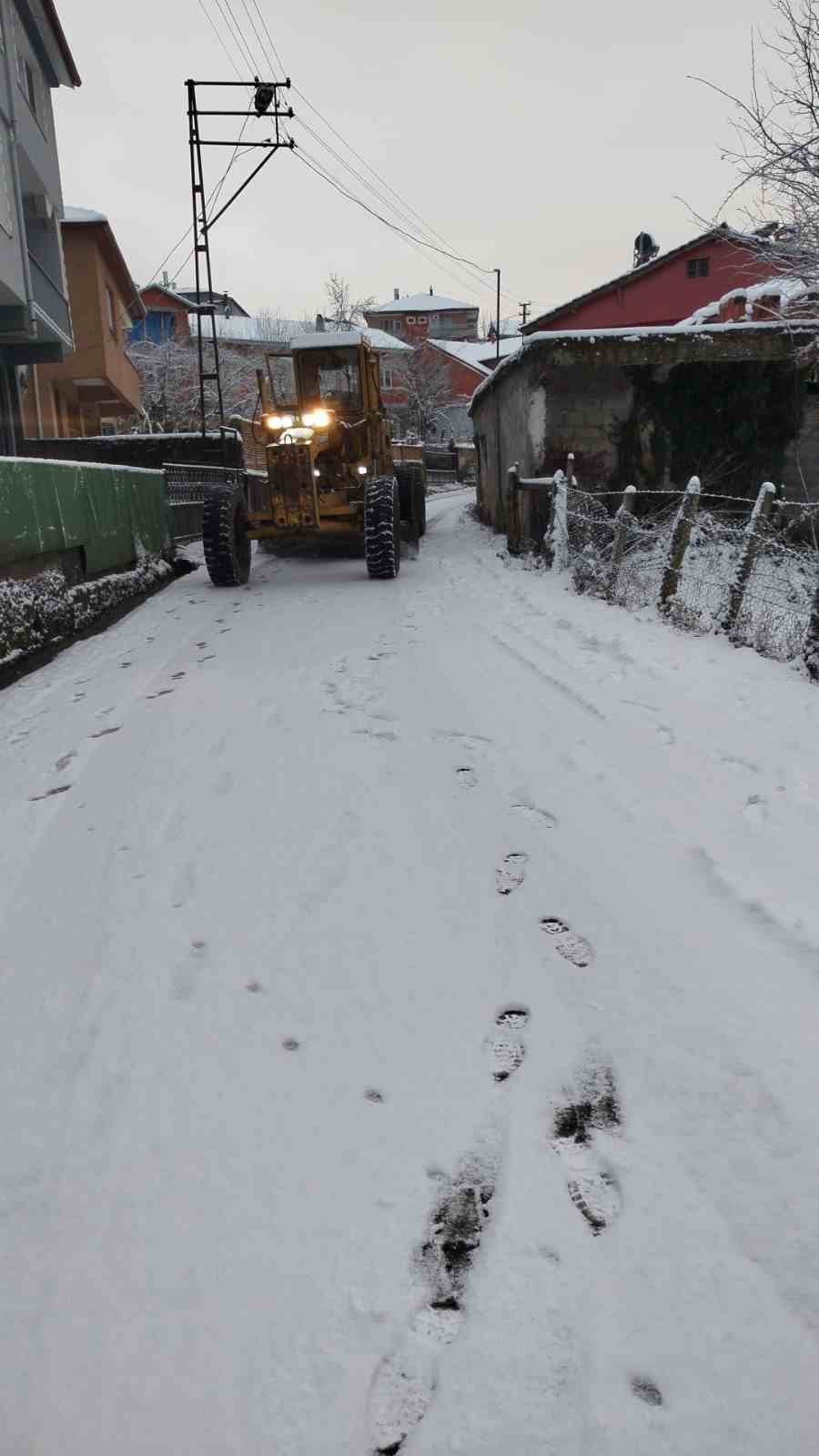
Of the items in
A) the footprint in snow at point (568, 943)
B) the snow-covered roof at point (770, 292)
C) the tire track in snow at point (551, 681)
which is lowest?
the footprint in snow at point (568, 943)

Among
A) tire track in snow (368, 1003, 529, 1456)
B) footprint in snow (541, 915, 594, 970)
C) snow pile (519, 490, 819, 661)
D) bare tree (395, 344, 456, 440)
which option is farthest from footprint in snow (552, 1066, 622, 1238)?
bare tree (395, 344, 456, 440)

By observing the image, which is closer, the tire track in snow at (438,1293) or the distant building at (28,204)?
the tire track in snow at (438,1293)

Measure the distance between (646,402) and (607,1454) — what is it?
35.4 feet

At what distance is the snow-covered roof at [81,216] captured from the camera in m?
19.7

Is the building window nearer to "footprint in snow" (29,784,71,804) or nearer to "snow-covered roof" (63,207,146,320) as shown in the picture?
"snow-covered roof" (63,207,146,320)

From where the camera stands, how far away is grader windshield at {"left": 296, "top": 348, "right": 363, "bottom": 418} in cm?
1054

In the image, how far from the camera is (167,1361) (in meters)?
1.43

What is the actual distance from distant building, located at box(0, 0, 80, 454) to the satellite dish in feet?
73.3

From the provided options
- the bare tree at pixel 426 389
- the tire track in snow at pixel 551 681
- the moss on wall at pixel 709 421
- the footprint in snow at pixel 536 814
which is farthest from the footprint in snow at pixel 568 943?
the bare tree at pixel 426 389

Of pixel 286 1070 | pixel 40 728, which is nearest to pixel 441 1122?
pixel 286 1070

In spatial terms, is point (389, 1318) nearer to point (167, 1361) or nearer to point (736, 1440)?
point (167, 1361)

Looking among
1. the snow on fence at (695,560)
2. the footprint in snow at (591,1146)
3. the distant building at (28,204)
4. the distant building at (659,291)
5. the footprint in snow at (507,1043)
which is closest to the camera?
the footprint in snow at (591,1146)

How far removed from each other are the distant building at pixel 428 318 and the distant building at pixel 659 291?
46.9 meters

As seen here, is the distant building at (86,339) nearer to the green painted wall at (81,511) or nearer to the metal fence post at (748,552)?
the green painted wall at (81,511)
